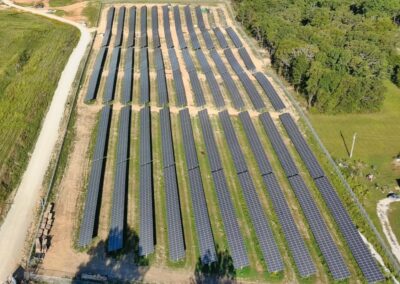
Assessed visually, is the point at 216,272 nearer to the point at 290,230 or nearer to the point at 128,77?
the point at 290,230

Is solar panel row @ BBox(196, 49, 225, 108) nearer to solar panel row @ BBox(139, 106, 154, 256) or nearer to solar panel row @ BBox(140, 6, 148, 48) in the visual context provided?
solar panel row @ BBox(139, 106, 154, 256)

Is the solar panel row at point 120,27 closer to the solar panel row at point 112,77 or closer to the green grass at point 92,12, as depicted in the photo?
the solar panel row at point 112,77

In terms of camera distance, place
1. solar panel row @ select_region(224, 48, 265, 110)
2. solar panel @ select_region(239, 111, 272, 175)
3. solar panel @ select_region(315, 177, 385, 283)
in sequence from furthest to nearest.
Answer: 1. solar panel row @ select_region(224, 48, 265, 110)
2. solar panel @ select_region(239, 111, 272, 175)
3. solar panel @ select_region(315, 177, 385, 283)

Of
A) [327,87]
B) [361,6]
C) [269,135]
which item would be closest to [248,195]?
[269,135]

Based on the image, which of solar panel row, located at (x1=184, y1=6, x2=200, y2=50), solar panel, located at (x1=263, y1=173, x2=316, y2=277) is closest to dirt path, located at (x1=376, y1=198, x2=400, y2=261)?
solar panel, located at (x1=263, y1=173, x2=316, y2=277)

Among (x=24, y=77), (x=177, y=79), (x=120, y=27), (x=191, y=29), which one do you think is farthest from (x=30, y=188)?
(x=191, y=29)
